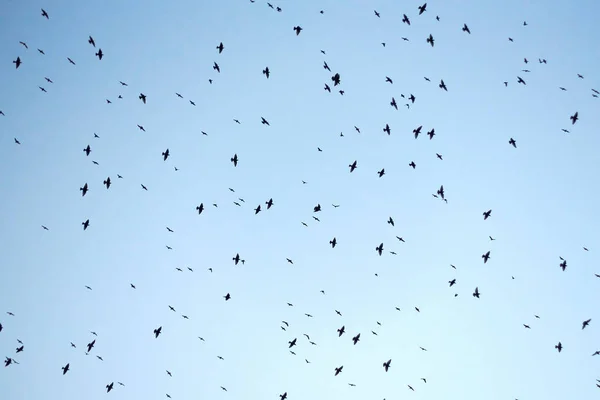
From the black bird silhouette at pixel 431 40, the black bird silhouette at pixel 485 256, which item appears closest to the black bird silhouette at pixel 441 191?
the black bird silhouette at pixel 485 256

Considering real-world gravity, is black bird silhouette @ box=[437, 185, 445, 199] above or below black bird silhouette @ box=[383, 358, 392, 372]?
above

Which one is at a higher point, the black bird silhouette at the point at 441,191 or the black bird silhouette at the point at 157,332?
the black bird silhouette at the point at 441,191

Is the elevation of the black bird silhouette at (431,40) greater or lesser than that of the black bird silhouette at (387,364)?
greater

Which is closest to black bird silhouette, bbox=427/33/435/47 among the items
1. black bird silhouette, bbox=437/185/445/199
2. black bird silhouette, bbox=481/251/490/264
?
black bird silhouette, bbox=437/185/445/199

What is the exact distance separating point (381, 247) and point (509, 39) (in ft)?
43.7

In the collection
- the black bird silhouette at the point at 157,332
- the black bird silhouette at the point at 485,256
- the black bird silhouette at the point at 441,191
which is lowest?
the black bird silhouette at the point at 157,332

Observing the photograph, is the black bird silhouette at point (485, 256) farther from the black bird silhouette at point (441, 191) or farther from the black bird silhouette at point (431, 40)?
the black bird silhouette at point (431, 40)

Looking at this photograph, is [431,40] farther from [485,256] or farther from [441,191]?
[485,256]

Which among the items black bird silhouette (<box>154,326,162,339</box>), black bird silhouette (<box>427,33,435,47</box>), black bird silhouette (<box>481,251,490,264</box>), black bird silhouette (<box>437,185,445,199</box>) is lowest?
black bird silhouette (<box>154,326,162,339</box>)

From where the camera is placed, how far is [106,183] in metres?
35.6

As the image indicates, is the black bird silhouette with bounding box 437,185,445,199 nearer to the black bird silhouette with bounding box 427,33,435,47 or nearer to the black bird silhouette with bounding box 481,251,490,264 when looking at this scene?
the black bird silhouette with bounding box 481,251,490,264

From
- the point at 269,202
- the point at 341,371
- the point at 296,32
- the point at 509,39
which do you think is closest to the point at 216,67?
the point at 296,32

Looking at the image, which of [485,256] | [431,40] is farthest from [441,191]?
[431,40]

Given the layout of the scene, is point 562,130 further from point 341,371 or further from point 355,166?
point 341,371
